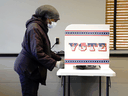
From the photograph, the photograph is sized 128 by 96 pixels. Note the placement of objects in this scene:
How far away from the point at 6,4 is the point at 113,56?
172 cm

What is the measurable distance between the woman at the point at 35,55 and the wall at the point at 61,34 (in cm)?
70

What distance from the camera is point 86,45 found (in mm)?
1586

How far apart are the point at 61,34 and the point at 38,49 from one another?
909mm

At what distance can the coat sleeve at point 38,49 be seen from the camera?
1360 millimetres

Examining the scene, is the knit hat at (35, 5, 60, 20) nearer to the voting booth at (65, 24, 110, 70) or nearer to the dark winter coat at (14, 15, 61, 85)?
the dark winter coat at (14, 15, 61, 85)

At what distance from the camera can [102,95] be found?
2.25 meters

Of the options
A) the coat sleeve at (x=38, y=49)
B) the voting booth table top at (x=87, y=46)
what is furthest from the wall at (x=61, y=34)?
the coat sleeve at (x=38, y=49)

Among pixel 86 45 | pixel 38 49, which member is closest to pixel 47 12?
pixel 38 49

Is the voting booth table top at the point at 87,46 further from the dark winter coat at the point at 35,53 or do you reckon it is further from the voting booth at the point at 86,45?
the dark winter coat at the point at 35,53

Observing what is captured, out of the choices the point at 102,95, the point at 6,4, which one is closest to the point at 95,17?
the point at 102,95

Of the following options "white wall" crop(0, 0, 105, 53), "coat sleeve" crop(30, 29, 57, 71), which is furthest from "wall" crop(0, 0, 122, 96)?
"coat sleeve" crop(30, 29, 57, 71)

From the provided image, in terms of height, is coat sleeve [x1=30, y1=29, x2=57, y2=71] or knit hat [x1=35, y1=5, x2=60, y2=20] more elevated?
knit hat [x1=35, y1=5, x2=60, y2=20]

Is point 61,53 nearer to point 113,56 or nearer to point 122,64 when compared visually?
point 113,56

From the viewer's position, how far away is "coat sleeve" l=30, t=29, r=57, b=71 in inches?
53.6
